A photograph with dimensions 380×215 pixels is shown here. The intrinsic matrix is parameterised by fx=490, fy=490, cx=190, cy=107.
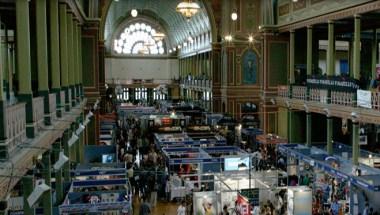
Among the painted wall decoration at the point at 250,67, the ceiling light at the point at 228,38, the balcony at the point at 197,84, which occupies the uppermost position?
the ceiling light at the point at 228,38

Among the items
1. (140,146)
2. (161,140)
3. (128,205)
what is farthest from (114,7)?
(128,205)

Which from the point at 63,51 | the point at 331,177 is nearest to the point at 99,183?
the point at 63,51

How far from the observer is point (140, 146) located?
25.6 m

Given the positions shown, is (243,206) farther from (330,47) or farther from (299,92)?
(299,92)

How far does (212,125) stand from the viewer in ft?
89.8

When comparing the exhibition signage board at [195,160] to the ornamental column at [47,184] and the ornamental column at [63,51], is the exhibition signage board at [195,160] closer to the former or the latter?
the ornamental column at [63,51]

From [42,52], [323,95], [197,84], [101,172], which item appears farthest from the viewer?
[197,84]

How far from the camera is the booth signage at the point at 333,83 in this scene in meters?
17.1

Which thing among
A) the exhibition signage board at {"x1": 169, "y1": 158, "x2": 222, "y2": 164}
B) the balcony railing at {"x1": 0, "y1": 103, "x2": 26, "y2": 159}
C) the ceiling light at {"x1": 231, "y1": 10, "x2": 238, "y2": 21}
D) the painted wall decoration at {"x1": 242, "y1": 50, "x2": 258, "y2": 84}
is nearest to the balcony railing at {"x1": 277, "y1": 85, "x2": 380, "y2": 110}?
A: the exhibition signage board at {"x1": 169, "y1": 158, "x2": 222, "y2": 164}

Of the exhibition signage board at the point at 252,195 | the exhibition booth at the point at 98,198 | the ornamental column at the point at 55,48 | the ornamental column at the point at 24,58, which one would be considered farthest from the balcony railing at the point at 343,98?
the ornamental column at the point at 24,58

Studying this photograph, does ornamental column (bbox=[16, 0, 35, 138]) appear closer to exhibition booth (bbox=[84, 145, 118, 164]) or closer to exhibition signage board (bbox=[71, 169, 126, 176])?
exhibition signage board (bbox=[71, 169, 126, 176])

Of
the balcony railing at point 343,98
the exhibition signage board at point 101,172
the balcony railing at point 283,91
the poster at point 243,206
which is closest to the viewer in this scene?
the poster at point 243,206

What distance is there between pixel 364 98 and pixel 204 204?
6.38 m

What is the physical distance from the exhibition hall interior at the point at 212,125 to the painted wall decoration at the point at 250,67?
0.21 feet
